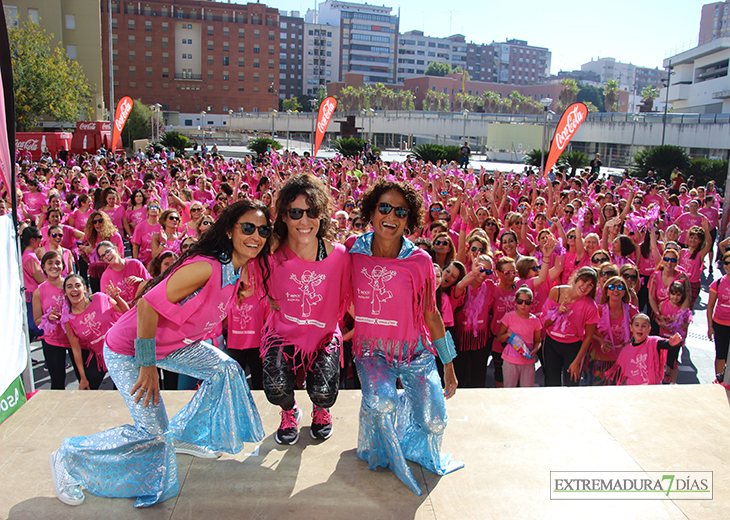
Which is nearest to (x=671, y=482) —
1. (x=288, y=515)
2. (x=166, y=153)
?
(x=288, y=515)

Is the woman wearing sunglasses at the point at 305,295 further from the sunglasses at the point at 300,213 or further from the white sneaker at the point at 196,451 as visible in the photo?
the white sneaker at the point at 196,451

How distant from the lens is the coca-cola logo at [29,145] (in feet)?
85.2

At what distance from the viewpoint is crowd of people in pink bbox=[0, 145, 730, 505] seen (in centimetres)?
318

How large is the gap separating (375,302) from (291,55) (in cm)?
12801

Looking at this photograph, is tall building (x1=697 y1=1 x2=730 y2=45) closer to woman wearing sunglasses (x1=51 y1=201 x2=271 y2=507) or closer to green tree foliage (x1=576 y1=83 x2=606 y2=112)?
green tree foliage (x1=576 y1=83 x2=606 y2=112)

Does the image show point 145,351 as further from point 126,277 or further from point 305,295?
point 126,277

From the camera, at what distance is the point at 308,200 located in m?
3.19

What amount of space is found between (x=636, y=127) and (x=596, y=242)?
131ft

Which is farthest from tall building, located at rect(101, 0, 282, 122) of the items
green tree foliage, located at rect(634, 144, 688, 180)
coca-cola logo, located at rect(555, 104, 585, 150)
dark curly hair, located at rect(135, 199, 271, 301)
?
dark curly hair, located at rect(135, 199, 271, 301)

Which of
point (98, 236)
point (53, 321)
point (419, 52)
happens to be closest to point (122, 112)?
point (98, 236)

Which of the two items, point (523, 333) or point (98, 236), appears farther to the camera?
point (98, 236)

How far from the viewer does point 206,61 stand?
290ft

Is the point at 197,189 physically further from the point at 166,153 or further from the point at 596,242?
the point at 166,153

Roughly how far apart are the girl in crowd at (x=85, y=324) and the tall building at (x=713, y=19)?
116 meters
